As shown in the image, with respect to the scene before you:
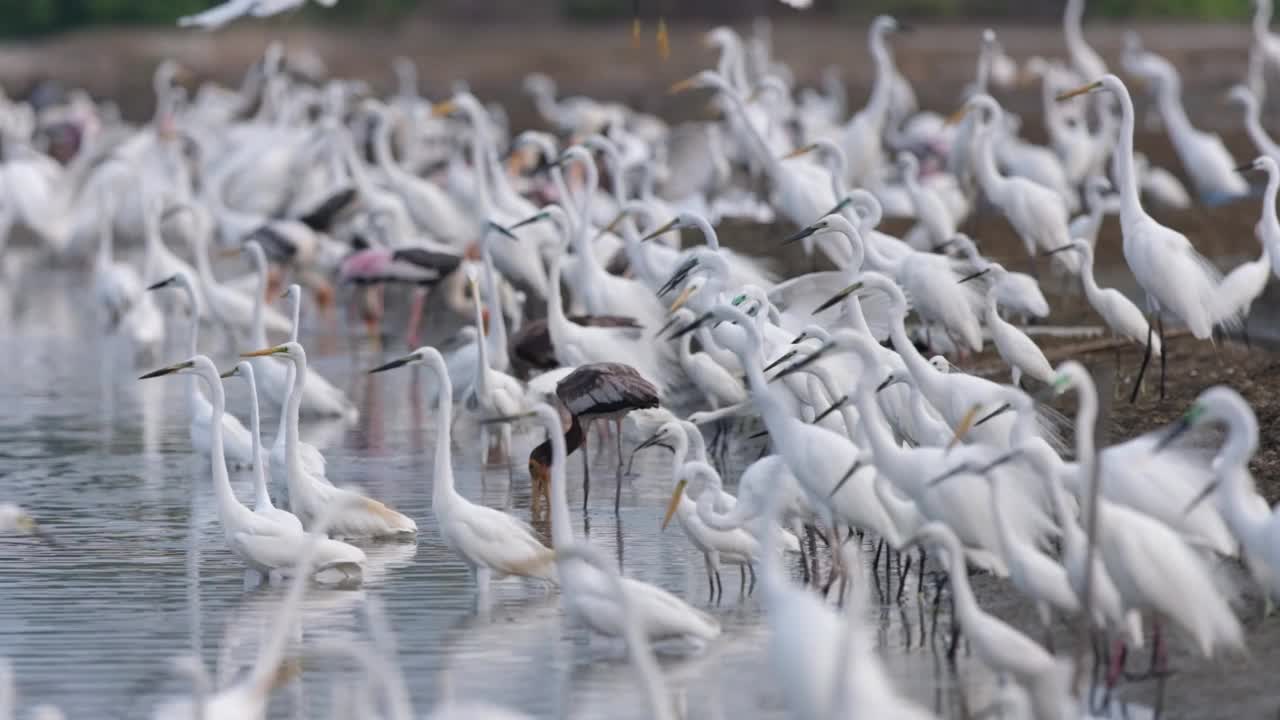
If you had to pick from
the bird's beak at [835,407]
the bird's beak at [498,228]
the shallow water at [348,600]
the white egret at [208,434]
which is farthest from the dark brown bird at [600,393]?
the bird's beak at [498,228]

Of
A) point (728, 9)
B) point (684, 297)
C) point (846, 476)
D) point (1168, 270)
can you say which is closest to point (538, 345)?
point (684, 297)

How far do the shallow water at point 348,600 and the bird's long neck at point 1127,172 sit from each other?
2.65 m

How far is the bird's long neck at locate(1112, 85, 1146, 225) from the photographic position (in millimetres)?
12906

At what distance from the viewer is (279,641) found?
260 inches

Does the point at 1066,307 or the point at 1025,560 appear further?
the point at 1066,307

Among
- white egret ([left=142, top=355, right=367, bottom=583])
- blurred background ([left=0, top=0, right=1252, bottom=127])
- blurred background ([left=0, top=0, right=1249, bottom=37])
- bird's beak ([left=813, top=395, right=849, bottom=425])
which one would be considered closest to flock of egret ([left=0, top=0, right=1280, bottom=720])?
white egret ([left=142, top=355, right=367, bottom=583])

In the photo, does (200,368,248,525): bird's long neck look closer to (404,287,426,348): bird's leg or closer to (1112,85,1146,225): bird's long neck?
(1112,85,1146,225): bird's long neck

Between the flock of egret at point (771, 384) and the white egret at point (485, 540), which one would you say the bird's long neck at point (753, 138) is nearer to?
the flock of egret at point (771, 384)

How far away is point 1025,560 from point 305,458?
194 inches

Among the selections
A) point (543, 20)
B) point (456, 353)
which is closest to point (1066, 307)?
point (456, 353)

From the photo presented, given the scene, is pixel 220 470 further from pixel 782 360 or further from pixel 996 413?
pixel 996 413

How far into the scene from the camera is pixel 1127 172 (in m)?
13.1

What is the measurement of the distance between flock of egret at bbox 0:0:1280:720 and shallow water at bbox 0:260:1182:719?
175 millimetres

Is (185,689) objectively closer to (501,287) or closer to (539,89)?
(501,287)
